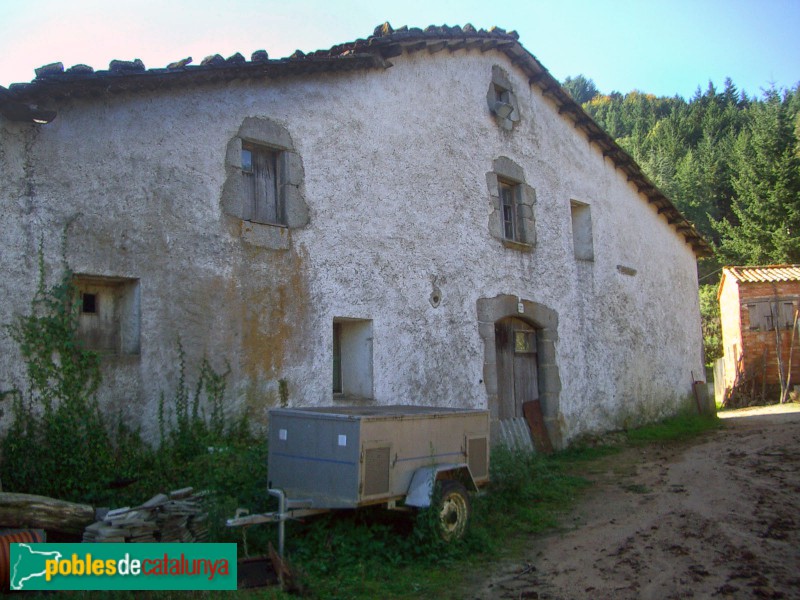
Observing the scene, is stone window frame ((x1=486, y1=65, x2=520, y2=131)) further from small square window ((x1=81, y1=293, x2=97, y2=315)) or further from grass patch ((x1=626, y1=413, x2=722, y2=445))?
small square window ((x1=81, y1=293, x2=97, y2=315))

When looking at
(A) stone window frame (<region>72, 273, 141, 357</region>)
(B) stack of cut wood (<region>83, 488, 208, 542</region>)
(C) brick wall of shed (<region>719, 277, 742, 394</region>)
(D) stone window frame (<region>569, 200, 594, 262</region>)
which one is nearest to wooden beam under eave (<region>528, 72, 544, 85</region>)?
(D) stone window frame (<region>569, 200, 594, 262</region>)

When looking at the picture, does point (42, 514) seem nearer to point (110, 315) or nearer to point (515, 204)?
point (110, 315)

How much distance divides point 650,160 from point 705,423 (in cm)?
2950

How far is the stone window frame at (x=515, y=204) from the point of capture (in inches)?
414

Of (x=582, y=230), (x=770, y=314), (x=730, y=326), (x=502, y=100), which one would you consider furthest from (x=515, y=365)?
(x=730, y=326)

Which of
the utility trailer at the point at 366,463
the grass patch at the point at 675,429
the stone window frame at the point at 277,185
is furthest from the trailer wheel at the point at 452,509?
the grass patch at the point at 675,429

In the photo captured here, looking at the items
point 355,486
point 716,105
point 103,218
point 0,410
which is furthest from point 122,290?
point 716,105

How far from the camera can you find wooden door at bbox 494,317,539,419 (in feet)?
34.1

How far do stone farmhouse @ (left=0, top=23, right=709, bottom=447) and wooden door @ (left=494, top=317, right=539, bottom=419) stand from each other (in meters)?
0.03

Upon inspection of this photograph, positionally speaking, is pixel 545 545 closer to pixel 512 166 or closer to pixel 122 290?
pixel 122 290

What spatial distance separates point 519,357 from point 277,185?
4826 millimetres

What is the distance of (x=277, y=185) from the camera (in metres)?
7.91

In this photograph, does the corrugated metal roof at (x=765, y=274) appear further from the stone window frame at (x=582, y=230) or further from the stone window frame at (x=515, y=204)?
the stone window frame at (x=515, y=204)

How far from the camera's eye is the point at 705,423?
14.3m
